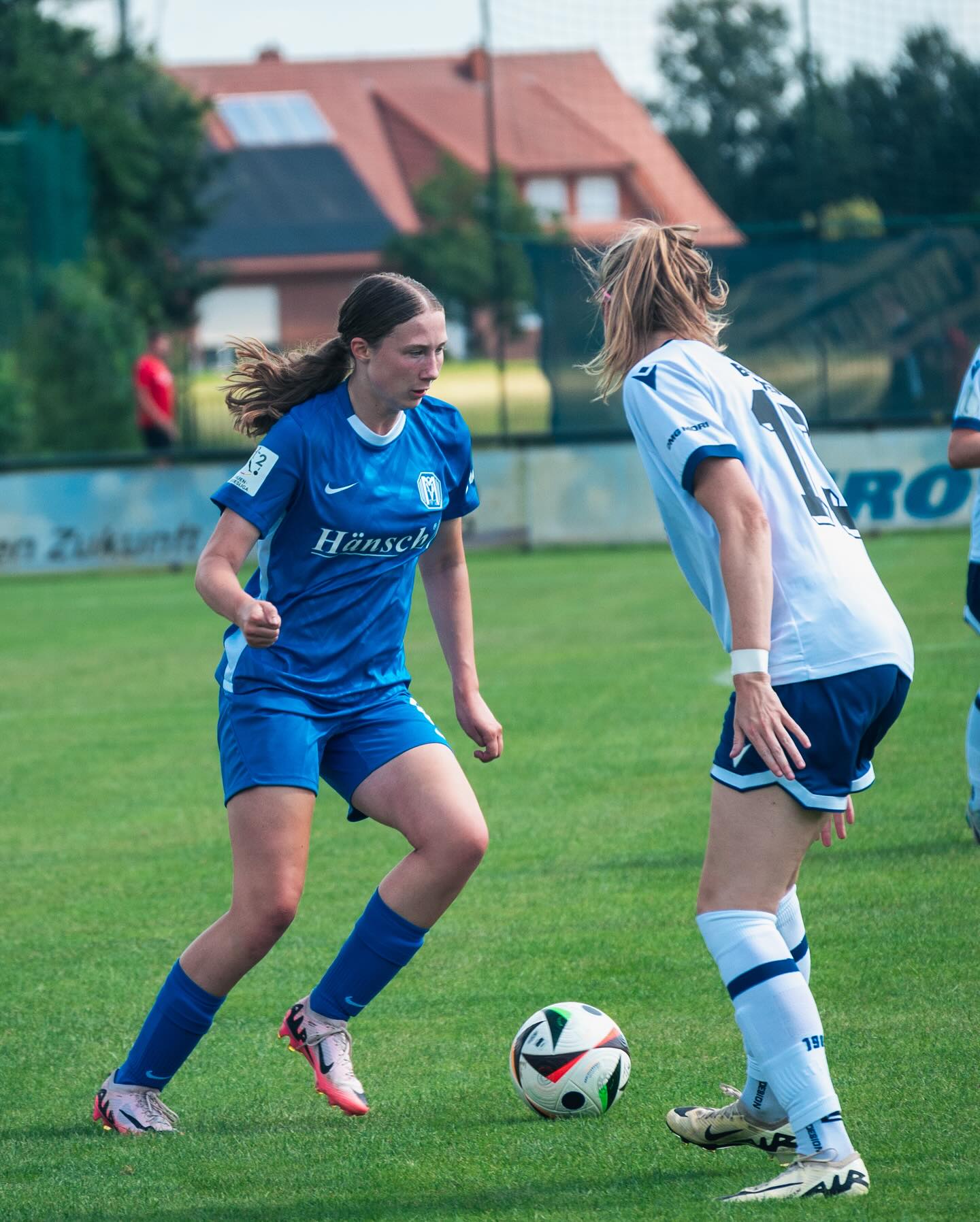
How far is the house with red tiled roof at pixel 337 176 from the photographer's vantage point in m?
51.3

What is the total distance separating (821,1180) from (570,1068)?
2.71 ft

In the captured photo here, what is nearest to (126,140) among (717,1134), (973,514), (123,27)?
(123,27)

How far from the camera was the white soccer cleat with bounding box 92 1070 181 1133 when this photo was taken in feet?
13.4

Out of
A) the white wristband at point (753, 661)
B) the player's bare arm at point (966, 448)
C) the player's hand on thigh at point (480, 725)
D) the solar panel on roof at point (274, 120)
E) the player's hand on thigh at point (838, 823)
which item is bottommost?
the player's hand on thigh at point (838, 823)

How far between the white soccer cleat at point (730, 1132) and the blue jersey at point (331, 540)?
125cm

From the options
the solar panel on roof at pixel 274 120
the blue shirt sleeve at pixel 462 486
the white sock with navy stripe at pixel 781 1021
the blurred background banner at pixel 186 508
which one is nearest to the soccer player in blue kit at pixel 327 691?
the blue shirt sleeve at pixel 462 486

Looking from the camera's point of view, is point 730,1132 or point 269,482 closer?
point 730,1132

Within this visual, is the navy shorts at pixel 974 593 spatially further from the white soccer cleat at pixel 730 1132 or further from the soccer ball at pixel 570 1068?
the white soccer cleat at pixel 730 1132

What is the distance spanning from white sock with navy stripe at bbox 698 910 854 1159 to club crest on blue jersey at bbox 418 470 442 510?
4.44 feet

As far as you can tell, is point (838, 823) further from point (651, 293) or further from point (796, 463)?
point (651, 293)

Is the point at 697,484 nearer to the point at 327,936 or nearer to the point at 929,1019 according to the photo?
the point at 929,1019

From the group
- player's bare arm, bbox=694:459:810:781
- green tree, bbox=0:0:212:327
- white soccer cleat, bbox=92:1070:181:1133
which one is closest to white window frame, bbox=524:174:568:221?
green tree, bbox=0:0:212:327

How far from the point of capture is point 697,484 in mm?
3359

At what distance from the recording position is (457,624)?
450 centimetres
